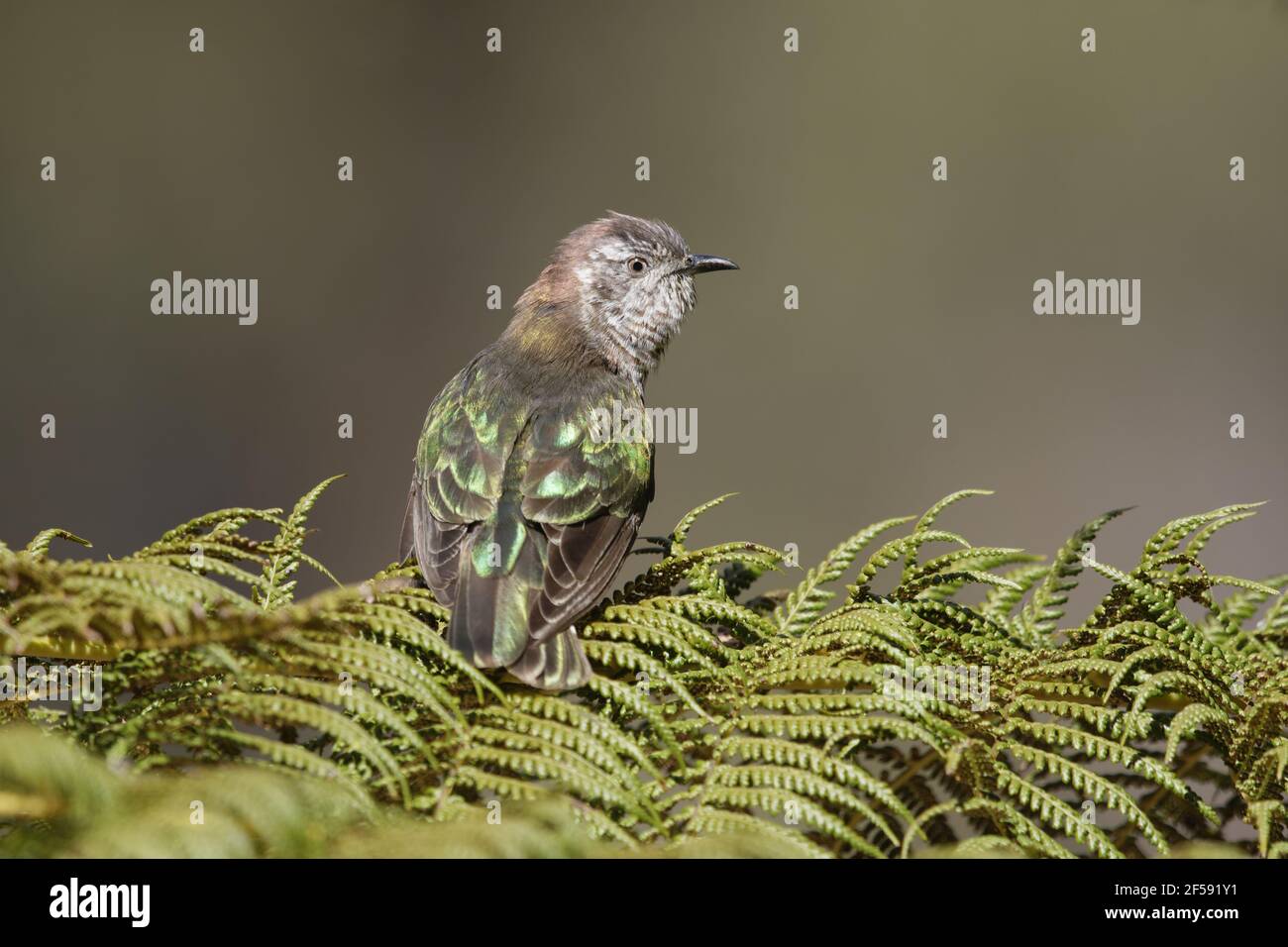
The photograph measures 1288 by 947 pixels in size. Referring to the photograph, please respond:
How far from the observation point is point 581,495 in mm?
2578

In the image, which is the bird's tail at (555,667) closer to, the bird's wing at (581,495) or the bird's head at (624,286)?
the bird's wing at (581,495)

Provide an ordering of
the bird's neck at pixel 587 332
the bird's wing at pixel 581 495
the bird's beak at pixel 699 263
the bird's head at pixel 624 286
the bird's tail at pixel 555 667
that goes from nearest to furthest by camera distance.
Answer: the bird's tail at pixel 555 667 → the bird's wing at pixel 581 495 → the bird's neck at pixel 587 332 → the bird's head at pixel 624 286 → the bird's beak at pixel 699 263

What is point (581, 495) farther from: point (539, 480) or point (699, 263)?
point (699, 263)

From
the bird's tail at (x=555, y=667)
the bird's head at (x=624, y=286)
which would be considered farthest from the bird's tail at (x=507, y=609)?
the bird's head at (x=624, y=286)

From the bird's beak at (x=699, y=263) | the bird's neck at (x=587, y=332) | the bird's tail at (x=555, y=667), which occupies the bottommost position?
the bird's tail at (x=555, y=667)

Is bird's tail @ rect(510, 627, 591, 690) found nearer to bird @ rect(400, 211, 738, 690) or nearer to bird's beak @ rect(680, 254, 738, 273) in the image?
bird @ rect(400, 211, 738, 690)

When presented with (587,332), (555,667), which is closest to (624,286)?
(587,332)

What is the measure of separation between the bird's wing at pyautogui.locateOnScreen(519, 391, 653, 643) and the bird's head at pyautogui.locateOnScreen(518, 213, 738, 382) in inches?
33.8

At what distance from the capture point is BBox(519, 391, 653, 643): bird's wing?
224cm

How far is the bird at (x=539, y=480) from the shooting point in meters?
Result: 2.03

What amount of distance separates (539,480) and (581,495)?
0.10 meters

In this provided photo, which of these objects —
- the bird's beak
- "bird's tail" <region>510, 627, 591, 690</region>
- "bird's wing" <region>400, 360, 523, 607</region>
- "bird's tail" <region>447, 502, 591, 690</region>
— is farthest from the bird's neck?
"bird's tail" <region>510, 627, 591, 690</region>
